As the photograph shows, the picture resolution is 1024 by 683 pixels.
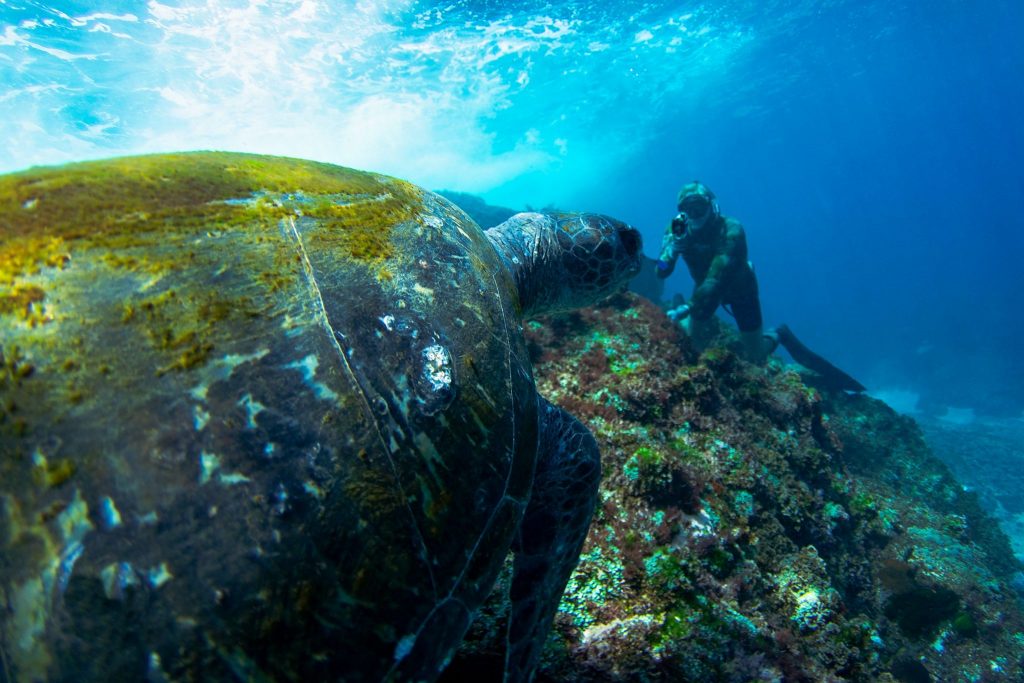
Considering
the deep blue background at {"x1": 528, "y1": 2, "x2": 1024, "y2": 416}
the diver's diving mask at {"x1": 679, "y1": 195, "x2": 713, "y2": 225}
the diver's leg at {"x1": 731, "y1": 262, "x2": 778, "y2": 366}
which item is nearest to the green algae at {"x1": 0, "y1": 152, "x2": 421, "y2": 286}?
the diver's diving mask at {"x1": 679, "y1": 195, "x2": 713, "y2": 225}

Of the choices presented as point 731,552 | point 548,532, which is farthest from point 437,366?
point 731,552

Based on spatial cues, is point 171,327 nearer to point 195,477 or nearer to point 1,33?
point 195,477

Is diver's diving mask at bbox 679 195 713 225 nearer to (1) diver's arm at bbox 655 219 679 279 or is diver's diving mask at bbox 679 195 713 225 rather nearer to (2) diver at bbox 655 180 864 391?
(2) diver at bbox 655 180 864 391

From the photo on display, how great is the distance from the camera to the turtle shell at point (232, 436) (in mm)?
1078

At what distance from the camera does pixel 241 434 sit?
1.24 m

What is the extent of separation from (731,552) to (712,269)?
6.80 meters

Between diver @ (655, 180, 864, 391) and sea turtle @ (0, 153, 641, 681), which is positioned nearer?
sea turtle @ (0, 153, 641, 681)

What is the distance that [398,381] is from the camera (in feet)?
4.96

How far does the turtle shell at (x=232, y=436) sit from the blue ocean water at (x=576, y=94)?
73.5 feet

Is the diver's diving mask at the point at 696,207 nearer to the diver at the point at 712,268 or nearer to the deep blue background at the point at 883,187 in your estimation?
the diver at the point at 712,268

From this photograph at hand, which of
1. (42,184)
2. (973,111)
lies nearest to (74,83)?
(42,184)

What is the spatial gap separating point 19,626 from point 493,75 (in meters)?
31.9

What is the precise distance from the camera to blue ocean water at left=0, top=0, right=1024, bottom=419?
1953 centimetres

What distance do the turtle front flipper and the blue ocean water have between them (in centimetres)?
2274
